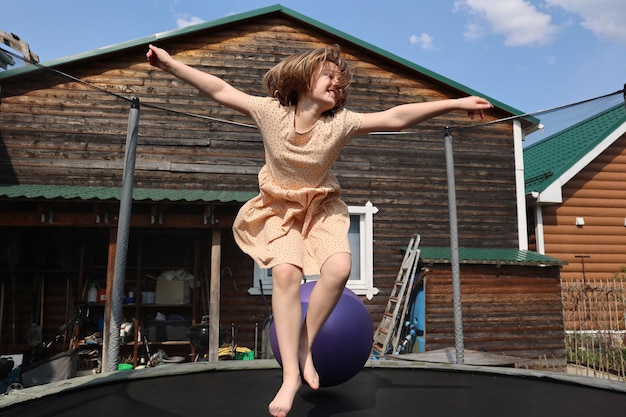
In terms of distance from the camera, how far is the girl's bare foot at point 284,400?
1.32 m

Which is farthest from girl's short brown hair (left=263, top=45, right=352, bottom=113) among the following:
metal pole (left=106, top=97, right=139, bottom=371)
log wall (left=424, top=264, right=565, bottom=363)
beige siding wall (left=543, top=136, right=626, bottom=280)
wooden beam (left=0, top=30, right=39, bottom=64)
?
beige siding wall (left=543, top=136, right=626, bottom=280)

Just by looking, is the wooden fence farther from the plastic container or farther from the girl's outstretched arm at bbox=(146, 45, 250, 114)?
the plastic container

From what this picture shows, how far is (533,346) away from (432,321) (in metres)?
1.32

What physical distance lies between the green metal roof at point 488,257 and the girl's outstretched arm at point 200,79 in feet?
14.6

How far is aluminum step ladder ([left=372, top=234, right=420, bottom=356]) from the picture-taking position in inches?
222

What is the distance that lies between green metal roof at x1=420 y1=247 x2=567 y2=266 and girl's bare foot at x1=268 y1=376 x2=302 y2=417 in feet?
14.7

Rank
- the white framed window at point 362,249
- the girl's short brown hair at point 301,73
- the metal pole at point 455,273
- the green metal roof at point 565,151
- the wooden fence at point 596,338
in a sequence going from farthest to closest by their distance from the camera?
the green metal roof at point 565,151 < the white framed window at point 362,249 < the wooden fence at point 596,338 < the metal pole at point 455,273 < the girl's short brown hair at point 301,73

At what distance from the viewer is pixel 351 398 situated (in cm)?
190

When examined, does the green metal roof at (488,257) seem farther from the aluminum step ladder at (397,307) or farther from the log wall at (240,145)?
the log wall at (240,145)

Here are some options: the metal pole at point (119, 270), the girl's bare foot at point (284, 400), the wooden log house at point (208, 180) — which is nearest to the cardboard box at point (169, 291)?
the wooden log house at point (208, 180)

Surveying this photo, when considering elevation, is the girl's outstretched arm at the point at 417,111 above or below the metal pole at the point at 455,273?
above

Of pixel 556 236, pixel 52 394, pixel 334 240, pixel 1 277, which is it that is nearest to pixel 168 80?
pixel 1 277

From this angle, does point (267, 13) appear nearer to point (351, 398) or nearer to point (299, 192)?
point (299, 192)

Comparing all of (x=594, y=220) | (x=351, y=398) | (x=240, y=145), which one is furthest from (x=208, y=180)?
(x=594, y=220)
